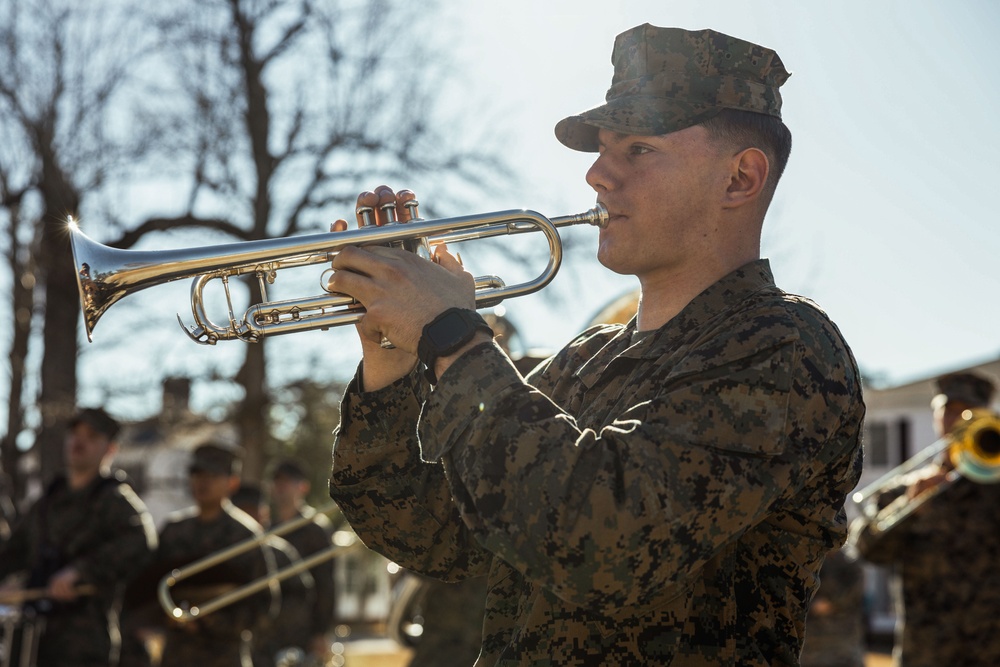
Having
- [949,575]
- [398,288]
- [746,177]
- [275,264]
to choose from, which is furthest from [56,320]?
[746,177]

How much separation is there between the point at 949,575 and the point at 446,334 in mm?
5504

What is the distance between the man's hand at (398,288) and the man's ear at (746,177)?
609mm

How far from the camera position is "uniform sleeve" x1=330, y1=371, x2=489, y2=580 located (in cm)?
262

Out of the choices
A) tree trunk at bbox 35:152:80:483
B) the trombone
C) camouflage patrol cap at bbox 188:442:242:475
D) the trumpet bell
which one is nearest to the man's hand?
the trumpet bell

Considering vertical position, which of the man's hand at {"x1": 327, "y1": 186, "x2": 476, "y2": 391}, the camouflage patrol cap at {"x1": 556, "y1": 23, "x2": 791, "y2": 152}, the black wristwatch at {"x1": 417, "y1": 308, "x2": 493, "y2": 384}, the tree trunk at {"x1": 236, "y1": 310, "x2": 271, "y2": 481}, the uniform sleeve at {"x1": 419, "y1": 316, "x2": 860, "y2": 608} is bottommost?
the uniform sleeve at {"x1": 419, "y1": 316, "x2": 860, "y2": 608}

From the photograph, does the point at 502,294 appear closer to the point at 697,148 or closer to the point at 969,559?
the point at 697,148

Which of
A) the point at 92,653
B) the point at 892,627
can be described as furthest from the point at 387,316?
the point at 892,627

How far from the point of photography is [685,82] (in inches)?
99.3

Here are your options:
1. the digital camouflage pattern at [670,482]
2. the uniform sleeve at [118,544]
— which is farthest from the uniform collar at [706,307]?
the uniform sleeve at [118,544]

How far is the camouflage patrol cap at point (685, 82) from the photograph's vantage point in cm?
250

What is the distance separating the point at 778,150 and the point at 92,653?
242 inches

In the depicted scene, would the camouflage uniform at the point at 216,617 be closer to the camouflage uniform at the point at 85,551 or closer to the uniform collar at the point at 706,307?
→ the camouflage uniform at the point at 85,551

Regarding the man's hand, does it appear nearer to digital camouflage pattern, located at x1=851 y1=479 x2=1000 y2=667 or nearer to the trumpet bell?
the trumpet bell

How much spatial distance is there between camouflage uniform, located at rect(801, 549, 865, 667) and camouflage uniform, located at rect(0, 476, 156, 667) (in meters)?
5.32
